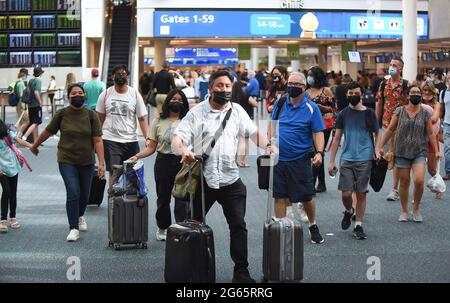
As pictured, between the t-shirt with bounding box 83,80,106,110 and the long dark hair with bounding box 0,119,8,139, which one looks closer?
the long dark hair with bounding box 0,119,8,139

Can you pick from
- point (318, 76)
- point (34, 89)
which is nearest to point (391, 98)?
point (318, 76)

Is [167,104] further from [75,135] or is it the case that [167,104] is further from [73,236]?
[73,236]

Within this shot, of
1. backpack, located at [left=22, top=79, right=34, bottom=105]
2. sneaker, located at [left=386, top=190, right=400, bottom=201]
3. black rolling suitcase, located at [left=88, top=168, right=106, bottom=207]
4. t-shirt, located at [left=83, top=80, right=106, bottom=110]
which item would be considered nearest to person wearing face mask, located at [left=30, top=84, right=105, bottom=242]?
black rolling suitcase, located at [left=88, top=168, right=106, bottom=207]

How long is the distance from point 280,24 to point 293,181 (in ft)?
83.9

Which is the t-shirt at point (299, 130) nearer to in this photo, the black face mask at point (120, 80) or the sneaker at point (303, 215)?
the sneaker at point (303, 215)

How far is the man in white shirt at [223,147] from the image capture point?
289 inches

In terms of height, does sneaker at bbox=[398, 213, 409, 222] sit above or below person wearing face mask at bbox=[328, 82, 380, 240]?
below

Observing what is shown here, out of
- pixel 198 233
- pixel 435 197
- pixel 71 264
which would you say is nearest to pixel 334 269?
pixel 198 233

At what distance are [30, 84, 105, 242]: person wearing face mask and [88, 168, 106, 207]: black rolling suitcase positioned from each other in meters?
2.09

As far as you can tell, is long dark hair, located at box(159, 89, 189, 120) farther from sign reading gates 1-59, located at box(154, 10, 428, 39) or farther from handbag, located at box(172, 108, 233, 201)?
sign reading gates 1-59, located at box(154, 10, 428, 39)

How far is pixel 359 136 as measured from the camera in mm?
9844

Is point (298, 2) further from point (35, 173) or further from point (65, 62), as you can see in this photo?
point (35, 173)

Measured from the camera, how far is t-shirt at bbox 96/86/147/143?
408 inches
